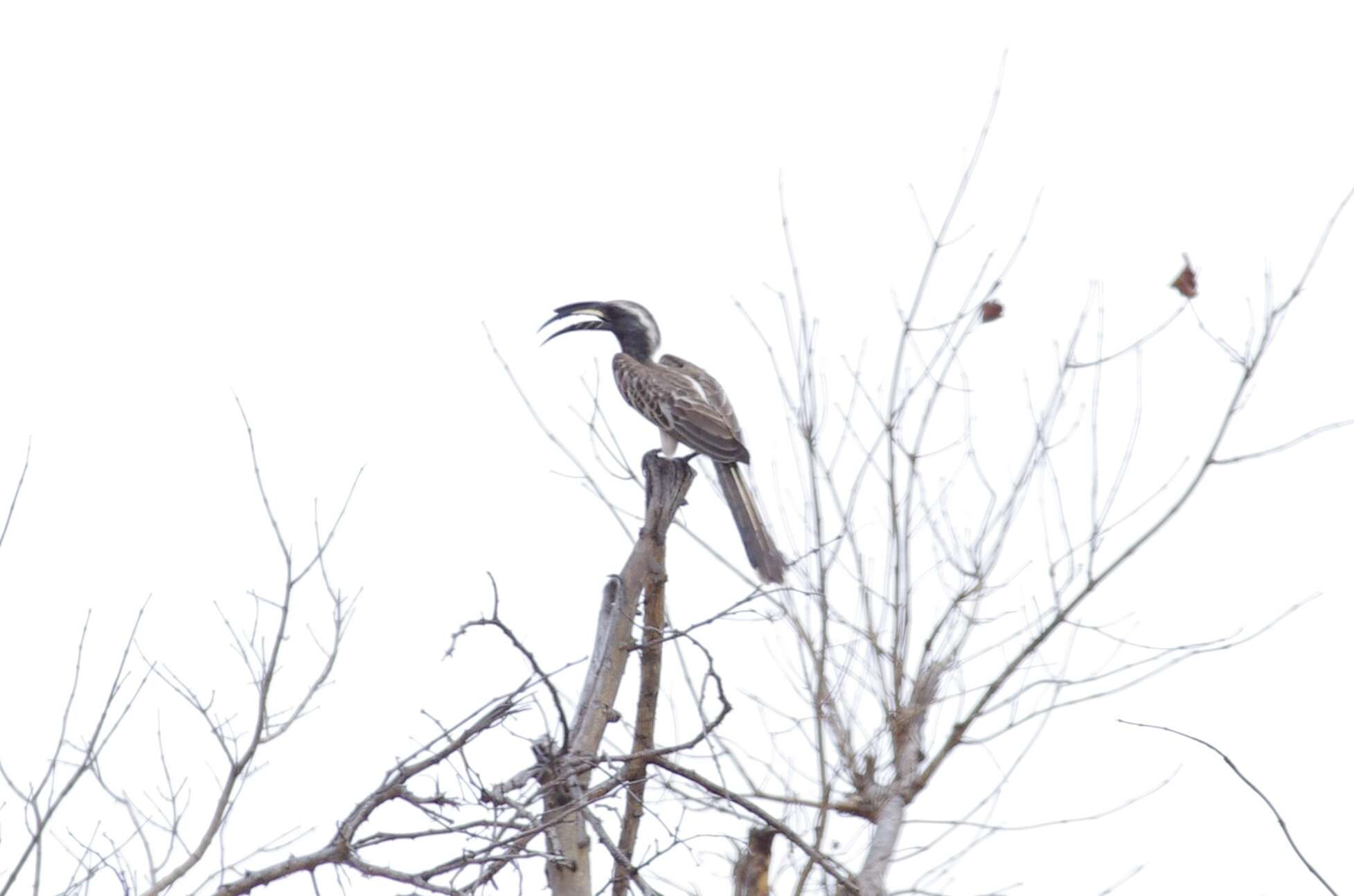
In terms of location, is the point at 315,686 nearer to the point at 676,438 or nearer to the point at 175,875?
the point at 175,875

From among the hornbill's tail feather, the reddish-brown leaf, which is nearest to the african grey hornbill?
the hornbill's tail feather

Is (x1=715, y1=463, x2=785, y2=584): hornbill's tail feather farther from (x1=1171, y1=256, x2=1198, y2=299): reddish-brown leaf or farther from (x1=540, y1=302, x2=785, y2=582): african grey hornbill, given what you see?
(x1=1171, y1=256, x2=1198, y2=299): reddish-brown leaf

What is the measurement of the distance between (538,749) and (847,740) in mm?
1602

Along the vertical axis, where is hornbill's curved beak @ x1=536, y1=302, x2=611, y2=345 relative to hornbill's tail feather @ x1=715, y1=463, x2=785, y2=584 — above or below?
above

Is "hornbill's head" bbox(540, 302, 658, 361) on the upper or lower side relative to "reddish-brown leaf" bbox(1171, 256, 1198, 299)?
upper

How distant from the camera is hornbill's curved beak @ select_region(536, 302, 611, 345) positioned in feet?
23.9

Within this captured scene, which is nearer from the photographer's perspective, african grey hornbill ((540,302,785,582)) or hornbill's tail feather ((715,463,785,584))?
hornbill's tail feather ((715,463,785,584))

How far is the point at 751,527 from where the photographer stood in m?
5.30

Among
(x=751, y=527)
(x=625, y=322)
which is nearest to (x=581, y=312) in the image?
(x=625, y=322)

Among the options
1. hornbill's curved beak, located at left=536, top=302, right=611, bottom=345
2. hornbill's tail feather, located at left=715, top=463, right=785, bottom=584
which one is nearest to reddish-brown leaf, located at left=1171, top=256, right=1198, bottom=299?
hornbill's tail feather, located at left=715, top=463, right=785, bottom=584

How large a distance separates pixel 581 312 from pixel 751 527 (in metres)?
2.38

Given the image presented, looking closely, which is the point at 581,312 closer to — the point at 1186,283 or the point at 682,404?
the point at 682,404

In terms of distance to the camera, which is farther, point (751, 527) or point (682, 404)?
point (682, 404)

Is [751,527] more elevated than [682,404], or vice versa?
[682,404]
